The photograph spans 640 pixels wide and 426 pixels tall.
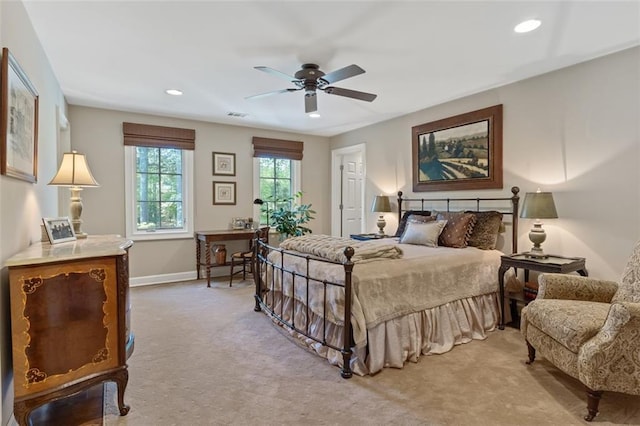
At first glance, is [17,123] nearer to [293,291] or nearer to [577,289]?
[293,291]

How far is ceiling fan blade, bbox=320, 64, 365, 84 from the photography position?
268cm

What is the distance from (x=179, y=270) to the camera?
5.37 meters

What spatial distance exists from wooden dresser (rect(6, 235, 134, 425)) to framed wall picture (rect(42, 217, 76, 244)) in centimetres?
27

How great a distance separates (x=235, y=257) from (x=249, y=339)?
2155mm

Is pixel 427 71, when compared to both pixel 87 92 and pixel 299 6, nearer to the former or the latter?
pixel 299 6

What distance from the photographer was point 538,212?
318 cm

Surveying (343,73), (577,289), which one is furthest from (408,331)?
(343,73)

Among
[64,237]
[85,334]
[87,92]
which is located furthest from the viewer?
[87,92]

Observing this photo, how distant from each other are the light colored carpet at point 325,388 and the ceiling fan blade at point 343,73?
2293mm

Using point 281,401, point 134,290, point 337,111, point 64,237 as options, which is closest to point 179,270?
point 134,290

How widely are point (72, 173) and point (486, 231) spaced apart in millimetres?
3911

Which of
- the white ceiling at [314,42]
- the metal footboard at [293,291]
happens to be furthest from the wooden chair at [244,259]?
the white ceiling at [314,42]

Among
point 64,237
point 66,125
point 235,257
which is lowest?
point 235,257

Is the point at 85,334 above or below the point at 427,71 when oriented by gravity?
below
